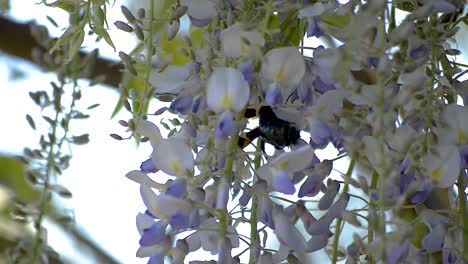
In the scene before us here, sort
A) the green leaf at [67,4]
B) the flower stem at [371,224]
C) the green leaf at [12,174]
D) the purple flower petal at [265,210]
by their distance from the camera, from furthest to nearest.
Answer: the green leaf at [12,174] < the green leaf at [67,4] < the purple flower petal at [265,210] < the flower stem at [371,224]

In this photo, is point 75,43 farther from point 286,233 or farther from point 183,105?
point 286,233

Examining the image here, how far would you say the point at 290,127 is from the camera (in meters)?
0.59

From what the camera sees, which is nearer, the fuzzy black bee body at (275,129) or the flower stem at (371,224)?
the flower stem at (371,224)

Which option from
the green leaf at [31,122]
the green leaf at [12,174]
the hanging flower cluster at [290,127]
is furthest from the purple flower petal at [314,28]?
the green leaf at [12,174]

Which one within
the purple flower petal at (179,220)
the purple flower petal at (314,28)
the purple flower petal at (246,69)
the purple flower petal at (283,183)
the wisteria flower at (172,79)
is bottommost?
the purple flower petal at (179,220)

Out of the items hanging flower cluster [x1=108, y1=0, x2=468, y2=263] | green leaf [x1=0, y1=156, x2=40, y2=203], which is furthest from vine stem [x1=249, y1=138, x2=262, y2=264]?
green leaf [x1=0, y1=156, x2=40, y2=203]

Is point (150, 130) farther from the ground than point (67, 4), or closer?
closer

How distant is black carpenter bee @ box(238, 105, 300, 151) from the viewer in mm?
587

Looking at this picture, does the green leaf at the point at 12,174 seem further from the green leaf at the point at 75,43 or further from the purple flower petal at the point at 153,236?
the purple flower petal at the point at 153,236

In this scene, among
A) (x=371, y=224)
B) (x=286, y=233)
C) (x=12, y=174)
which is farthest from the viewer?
(x=12, y=174)

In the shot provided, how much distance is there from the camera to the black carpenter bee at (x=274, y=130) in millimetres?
587

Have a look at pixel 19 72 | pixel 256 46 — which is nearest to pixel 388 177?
pixel 256 46

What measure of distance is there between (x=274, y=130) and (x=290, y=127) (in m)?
0.01

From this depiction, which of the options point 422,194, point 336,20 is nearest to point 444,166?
point 422,194
